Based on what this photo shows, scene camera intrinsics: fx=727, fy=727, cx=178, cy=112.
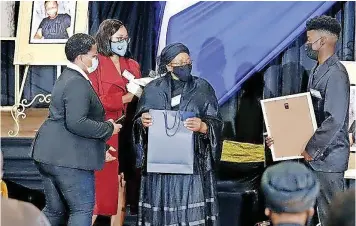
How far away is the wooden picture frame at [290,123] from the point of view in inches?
179

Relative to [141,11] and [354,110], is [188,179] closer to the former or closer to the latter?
[354,110]

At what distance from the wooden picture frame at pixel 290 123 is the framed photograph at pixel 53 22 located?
1.84 m

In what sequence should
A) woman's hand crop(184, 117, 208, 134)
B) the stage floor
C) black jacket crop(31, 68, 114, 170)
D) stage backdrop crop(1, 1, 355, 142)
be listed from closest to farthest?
black jacket crop(31, 68, 114, 170) < woman's hand crop(184, 117, 208, 134) < stage backdrop crop(1, 1, 355, 142) < the stage floor

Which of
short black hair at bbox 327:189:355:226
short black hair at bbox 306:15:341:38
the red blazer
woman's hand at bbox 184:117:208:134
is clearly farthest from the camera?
the red blazer

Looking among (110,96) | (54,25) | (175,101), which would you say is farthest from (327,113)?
(54,25)

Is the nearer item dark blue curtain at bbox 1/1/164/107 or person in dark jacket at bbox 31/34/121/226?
person in dark jacket at bbox 31/34/121/226

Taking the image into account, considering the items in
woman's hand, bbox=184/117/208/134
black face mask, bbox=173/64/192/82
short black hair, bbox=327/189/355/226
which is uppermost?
black face mask, bbox=173/64/192/82

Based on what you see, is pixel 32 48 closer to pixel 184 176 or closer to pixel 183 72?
pixel 183 72

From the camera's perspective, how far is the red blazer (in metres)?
4.87

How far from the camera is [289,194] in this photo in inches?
101

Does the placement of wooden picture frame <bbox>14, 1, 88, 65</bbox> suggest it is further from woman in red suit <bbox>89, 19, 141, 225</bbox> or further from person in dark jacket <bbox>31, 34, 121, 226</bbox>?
person in dark jacket <bbox>31, 34, 121, 226</bbox>

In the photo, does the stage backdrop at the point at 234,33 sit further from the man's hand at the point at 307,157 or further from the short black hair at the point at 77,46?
the short black hair at the point at 77,46

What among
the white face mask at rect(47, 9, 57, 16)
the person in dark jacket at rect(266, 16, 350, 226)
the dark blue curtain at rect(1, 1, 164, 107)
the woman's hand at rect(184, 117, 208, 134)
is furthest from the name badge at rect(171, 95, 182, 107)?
the white face mask at rect(47, 9, 57, 16)

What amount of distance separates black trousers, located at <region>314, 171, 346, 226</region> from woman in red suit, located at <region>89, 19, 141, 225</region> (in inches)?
53.4
